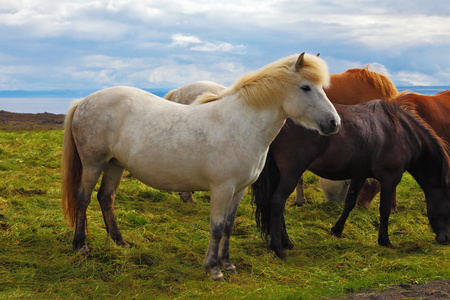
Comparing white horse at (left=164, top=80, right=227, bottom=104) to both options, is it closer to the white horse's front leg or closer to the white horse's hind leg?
the white horse's hind leg

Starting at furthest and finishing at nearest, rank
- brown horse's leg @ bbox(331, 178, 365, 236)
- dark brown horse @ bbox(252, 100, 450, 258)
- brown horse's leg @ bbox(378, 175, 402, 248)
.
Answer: brown horse's leg @ bbox(331, 178, 365, 236) < brown horse's leg @ bbox(378, 175, 402, 248) < dark brown horse @ bbox(252, 100, 450, 258)

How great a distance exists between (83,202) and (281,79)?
8.03 feet

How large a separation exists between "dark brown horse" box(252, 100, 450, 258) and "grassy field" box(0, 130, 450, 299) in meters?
0.34

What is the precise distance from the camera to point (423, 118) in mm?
7477

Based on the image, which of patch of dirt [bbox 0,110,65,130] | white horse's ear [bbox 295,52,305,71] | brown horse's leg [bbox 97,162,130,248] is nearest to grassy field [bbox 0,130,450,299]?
brown horse's leg [bbox 97,162,130,248]

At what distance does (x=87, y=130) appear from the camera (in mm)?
4758

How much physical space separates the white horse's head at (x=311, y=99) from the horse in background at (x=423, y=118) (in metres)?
3.69

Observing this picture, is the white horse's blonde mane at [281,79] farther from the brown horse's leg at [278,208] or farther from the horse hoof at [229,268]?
the horse hoof at [229,268]

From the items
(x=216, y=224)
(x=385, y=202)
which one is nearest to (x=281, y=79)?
(x=216, y=224)

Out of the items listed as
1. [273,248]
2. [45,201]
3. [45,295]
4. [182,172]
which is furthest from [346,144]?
[45,201]

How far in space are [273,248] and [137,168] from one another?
1.78 m

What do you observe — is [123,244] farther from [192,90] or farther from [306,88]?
[192,90]

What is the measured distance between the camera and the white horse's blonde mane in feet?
13.7

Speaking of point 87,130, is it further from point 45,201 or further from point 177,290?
point 45,201
